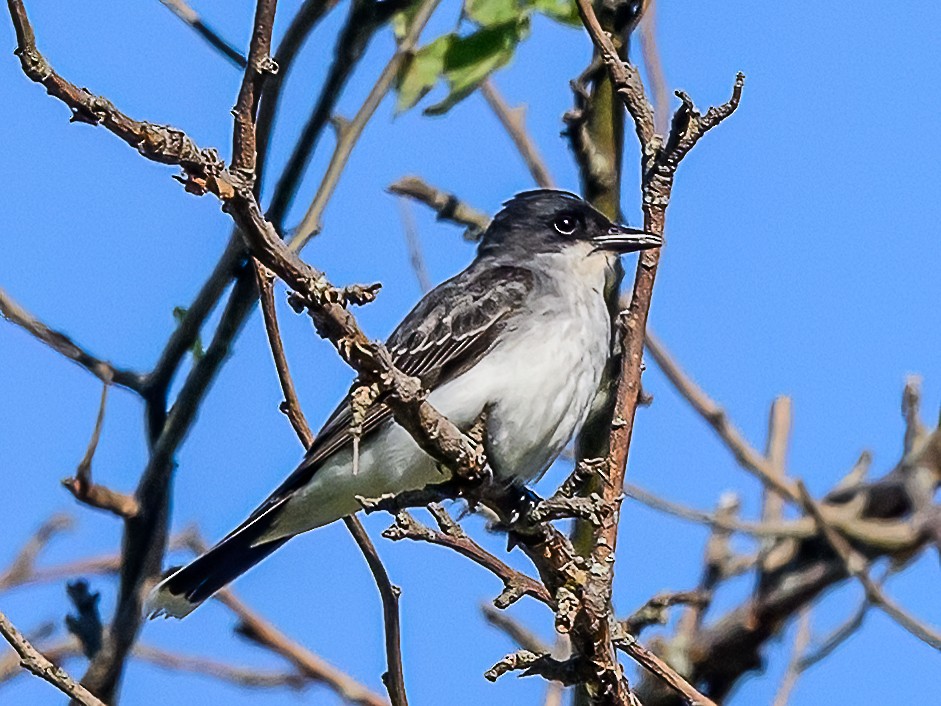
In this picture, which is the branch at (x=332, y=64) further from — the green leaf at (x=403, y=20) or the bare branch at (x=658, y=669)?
the bare branch at (x=658, y=669)

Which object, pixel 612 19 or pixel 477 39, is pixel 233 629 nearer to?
pixel 477 39

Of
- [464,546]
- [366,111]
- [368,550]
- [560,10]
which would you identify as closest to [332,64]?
[366,111]

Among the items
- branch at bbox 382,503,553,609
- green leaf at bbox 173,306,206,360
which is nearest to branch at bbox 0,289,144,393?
green leaf at bbox 173,306,206,360

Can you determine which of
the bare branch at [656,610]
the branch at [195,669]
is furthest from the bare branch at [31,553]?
the bare branch at [656,610]

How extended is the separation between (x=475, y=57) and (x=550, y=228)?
1658mm

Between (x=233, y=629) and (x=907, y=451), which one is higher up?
(x=907, y=451)

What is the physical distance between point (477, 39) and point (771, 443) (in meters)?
1.82

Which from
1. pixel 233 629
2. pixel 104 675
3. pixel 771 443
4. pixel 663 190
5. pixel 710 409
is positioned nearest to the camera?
pixel 663 190

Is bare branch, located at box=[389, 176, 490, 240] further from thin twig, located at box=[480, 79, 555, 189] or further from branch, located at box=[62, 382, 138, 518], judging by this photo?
branch, located at box=[62, 382, 138, 518]

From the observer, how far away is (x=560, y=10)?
4.38 m

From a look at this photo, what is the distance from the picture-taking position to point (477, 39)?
14.0ft

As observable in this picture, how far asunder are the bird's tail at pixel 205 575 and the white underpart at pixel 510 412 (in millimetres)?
68

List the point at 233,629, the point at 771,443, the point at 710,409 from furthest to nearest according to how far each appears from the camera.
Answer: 1. the point at 771,443
2. the point at 710,409
3. the point at 233,629

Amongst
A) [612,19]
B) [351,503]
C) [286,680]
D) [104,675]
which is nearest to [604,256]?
[612,19]
